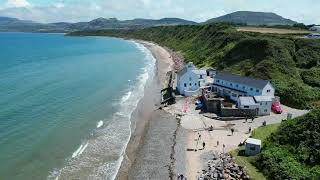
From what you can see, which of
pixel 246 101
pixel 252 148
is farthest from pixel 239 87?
pixel 252 148

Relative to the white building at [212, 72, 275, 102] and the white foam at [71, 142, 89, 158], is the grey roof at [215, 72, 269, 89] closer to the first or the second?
the white building at [212, 72, 275, 102]

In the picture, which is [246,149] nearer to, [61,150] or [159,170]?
[159,170]

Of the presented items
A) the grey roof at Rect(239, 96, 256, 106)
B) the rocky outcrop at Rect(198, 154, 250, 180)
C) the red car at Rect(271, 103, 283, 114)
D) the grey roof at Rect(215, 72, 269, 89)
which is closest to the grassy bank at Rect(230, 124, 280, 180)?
the rocky outcrop at Rect(198, 154, 250, 180)

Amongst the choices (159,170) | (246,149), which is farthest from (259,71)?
(159,170)

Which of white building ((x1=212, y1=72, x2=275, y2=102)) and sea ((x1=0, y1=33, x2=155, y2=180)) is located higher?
white building ((x1=212, y1=72, x2=275, y2=102))

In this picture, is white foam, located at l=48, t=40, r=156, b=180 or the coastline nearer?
the coastline

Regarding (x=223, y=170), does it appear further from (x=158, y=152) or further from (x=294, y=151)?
(x=158, y=152)
